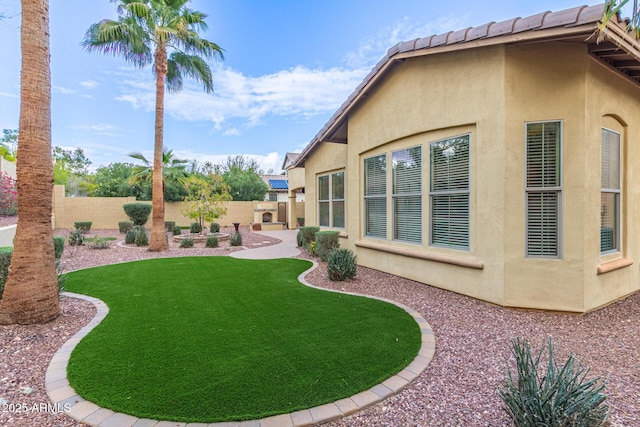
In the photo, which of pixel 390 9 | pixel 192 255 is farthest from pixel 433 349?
pixel 390 9

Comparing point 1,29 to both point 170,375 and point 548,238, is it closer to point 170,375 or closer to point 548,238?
point 170,375

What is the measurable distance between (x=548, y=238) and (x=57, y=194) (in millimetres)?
26223

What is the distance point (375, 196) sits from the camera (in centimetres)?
837

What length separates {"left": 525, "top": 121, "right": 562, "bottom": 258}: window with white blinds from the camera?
502cm

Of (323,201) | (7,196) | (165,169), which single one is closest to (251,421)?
(323,201)

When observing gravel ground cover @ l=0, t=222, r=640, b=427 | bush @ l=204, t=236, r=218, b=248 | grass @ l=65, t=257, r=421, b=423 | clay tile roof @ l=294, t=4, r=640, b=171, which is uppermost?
clay tile roof @ l=294, t=4, r=640, b=171

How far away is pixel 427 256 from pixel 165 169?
19.3 m

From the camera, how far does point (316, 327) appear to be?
442cm

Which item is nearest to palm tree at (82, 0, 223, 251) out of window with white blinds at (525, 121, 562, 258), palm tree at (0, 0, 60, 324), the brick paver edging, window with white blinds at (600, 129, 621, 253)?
palm tree at (0, 0, 60, 324)

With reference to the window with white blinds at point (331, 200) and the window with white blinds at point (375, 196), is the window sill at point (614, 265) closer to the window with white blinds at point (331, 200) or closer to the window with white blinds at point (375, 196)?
the window with white blinds at point (375, 196)

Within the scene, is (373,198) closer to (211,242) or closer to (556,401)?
(556,401)

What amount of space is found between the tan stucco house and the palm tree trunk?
29.0 ft

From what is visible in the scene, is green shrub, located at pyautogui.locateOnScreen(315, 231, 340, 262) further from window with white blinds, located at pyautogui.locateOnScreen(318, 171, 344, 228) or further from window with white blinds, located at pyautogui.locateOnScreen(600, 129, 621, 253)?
window with white blinds, located at pyautogui.locateOnScreen(600, 129, 621, 253)

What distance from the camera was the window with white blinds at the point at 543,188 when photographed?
16.5 ft
